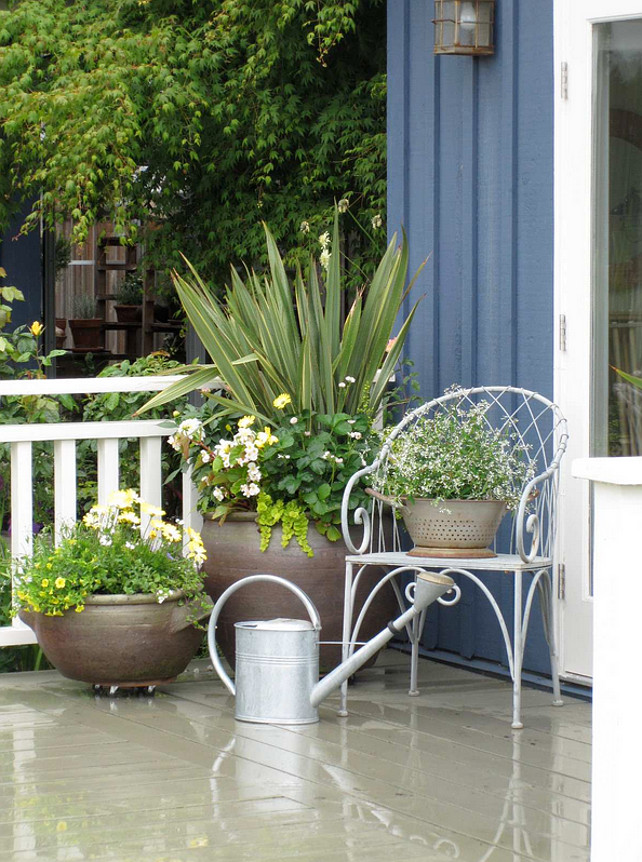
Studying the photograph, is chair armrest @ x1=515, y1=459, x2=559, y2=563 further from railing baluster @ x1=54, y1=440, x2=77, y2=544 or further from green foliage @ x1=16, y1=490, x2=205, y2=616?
railing baluster @ x1=54, y1=440, x2=77, y2=544

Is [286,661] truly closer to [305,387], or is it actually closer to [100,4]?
[305,387]

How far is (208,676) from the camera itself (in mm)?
4656

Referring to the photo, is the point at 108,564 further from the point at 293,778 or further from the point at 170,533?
A: the point at 293,778

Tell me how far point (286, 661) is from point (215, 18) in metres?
4.45

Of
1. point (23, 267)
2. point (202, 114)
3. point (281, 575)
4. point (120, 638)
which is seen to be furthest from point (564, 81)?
point (23, 267)

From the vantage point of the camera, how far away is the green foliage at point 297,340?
4.53 metres

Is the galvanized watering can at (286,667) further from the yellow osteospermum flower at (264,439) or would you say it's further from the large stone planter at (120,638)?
the yellow osteospermum flower at (264,439)

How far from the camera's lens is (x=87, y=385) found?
15.0 feet

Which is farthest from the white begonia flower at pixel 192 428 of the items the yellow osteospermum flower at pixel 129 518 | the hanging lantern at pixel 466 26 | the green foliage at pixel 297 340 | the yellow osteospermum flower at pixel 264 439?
the hanging lantern at pixel 466 26

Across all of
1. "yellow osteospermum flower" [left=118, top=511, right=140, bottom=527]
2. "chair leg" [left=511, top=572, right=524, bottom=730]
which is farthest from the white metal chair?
"yellow osteospermum flower" [left=118, top=511, right=140, bottom=527]

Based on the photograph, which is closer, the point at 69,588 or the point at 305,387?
the point at 69,588

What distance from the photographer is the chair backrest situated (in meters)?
4.23

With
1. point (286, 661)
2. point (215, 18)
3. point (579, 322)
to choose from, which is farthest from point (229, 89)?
point (286, 661)

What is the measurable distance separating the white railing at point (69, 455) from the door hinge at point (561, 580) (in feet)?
4.26
